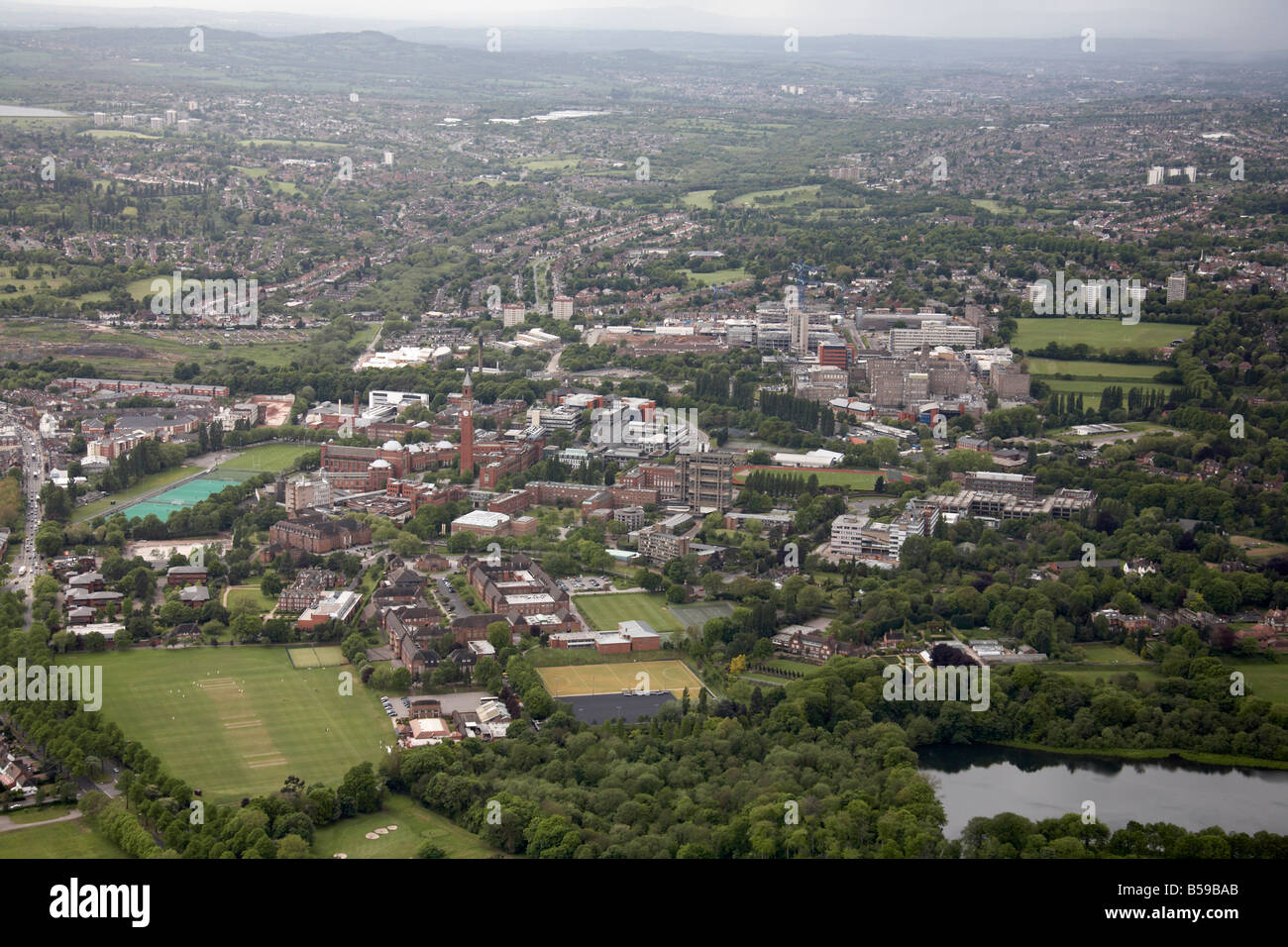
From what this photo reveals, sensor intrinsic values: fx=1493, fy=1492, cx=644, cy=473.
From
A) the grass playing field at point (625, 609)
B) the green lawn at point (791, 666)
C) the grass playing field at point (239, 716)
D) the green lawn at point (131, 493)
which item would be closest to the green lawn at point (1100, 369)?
the grass playing field at point (625, 609)

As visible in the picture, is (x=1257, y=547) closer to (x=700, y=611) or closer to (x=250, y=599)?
(x=700, y=611)

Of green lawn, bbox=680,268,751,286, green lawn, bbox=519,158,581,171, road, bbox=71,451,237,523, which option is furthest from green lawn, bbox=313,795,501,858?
green lawn, bbox=519,158,581,171

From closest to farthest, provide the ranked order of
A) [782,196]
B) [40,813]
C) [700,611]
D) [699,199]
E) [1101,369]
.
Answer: [40,813]
[700,611]
[1101,369]
[782,196]
[699,199]

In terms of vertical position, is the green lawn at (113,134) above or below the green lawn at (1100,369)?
above

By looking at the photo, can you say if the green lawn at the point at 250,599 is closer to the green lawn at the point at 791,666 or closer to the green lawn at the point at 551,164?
the green lawn at the point at 791,666

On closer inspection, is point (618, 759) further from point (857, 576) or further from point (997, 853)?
point (857, 576)

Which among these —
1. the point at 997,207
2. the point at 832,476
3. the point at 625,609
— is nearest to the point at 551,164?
the point at 997,207
